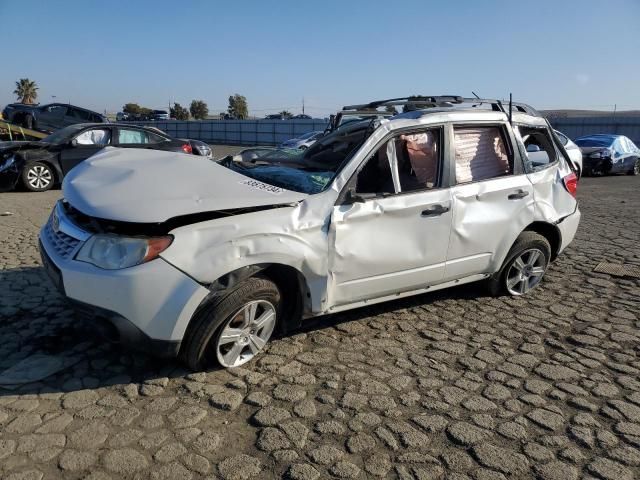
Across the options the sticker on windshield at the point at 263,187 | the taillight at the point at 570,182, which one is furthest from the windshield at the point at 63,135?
the taillight at the point at 570,182

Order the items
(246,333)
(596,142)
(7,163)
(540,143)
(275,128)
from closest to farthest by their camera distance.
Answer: (246,333) → (540,143) → (7,163) → (596,142) → (275,128)

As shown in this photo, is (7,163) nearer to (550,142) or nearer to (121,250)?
(121,250)

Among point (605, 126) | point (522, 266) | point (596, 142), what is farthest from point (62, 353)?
point (605, 126)

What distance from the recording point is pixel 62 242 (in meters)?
3.46

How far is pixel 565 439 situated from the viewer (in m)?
2.91

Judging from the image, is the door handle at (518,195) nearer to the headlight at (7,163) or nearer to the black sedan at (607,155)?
the headlight at (7,163)

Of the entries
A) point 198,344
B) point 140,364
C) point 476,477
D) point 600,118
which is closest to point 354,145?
point 198,344

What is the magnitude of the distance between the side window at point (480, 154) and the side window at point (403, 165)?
244 millimetres

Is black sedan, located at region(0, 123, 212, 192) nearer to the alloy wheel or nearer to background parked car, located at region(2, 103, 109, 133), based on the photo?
the alloy wheel

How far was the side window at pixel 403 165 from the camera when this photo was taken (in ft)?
12.9

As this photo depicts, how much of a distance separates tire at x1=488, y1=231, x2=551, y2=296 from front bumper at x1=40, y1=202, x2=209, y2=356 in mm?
3008

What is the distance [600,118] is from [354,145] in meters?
34.6

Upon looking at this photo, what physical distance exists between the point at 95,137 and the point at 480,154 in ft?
30.5

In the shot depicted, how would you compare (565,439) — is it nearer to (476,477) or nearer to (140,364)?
(476,477)
